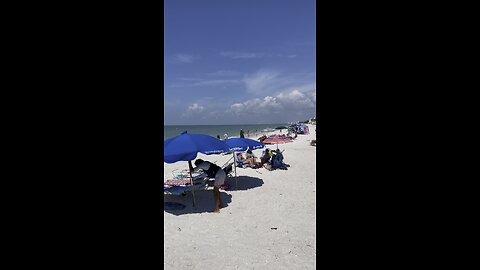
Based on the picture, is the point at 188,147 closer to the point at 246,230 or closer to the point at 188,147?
the point at 188,147

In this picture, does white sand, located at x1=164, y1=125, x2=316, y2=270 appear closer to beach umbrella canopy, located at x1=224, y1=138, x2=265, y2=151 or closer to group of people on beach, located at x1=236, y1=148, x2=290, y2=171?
beach umbrella canopy, located at x1=224, y1=138, x2=265, y2=151

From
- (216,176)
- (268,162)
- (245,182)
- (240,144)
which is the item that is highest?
(240,144)

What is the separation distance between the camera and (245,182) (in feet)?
30.4

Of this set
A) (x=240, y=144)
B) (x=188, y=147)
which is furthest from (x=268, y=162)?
(x=188, y=147)

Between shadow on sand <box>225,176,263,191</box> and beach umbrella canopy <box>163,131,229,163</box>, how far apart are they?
2244 millimetres

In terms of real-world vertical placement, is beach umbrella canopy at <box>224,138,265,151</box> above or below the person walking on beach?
above

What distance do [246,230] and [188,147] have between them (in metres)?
2.50

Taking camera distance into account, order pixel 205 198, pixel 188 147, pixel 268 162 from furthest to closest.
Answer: pixel 268 162 → pixel 205 198 → pixel 188 147

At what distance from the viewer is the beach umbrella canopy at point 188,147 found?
6.05 metres

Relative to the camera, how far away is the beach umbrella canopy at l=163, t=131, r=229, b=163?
6.05 metres

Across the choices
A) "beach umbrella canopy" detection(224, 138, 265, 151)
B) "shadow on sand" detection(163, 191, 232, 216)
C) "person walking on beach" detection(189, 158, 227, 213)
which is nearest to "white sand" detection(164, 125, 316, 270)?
"shadow on sand" detection(163, 191, 232, 216)

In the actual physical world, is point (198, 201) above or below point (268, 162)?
below
